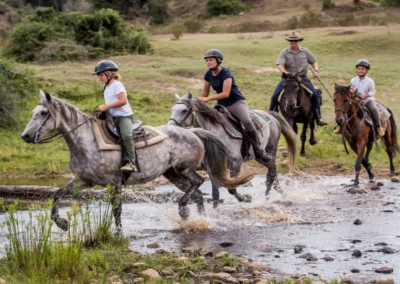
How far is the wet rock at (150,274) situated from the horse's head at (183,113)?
429 centimetres

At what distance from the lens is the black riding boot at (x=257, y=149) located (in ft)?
43.2

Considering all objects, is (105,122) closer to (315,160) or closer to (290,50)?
(290,50)

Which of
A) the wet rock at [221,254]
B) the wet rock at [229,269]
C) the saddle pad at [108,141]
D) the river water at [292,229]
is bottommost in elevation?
the river water at [292,229]

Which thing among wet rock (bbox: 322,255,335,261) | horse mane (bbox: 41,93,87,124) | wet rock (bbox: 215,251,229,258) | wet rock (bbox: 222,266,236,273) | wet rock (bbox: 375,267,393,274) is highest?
horse mane (bbox: 41,93,87,124)

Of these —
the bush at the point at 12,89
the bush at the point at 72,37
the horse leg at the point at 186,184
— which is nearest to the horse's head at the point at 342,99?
the horse leg at the point at 186,184

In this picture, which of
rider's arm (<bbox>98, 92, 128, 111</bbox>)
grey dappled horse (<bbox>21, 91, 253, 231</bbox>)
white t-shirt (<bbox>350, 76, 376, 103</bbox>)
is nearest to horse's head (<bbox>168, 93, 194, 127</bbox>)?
grey dappled horse (<bbox>21, 91, 253, 231</bbox>)

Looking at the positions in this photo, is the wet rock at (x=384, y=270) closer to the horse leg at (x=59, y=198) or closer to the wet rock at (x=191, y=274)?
the wet rock at (x=191, y=274)

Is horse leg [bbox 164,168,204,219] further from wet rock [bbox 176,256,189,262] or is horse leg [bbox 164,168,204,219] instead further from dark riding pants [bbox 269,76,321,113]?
dark riding pants [bbox 269,76,321,113]

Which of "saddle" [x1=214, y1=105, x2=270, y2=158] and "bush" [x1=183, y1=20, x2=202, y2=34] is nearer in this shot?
"saddle" [x1=214, y1=105, x2=270, y2=158]

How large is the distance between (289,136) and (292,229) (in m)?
4.10

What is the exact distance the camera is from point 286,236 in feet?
34.6

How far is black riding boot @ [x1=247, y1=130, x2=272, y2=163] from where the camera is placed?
43.2ft

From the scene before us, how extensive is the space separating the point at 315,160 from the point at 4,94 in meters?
7.70

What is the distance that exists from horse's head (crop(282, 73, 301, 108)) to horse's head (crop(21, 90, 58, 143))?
8.15 meters
